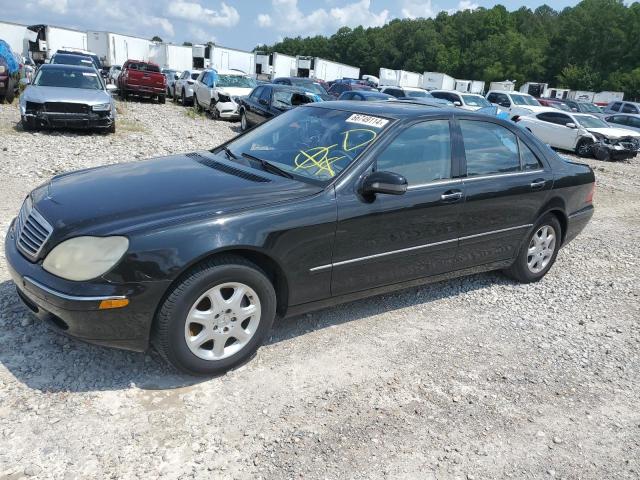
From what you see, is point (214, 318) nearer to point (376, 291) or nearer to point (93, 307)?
point (93, 307)

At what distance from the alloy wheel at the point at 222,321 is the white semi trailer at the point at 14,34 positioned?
3611cm

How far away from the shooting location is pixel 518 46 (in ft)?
261

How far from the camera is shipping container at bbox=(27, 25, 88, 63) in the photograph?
31688mm

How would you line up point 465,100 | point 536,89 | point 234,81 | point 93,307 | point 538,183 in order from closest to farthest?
1. point 93,307
2. point 538,183
3. point 234,81
4. point 465,100
5. point 536,89

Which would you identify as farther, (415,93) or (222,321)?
(415,93)

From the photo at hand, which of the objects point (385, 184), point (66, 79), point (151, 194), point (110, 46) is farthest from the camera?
point (110, 46)

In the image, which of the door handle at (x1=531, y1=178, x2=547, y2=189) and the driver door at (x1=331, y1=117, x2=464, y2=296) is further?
the door handle at (x1=531, y1=178, x2=547, y2=189)

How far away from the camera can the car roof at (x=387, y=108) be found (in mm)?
4078

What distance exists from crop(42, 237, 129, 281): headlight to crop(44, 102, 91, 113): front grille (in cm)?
924

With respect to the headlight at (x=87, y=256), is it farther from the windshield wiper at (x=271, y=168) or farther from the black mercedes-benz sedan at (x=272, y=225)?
the windshield wiper at (x=271, y=168)

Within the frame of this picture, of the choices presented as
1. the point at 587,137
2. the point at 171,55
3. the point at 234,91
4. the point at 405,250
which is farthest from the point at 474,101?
the point at 171,55

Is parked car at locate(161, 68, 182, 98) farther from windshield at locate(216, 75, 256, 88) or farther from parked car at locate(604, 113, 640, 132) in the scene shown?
parked car at locate(604, 113, 640, 132)

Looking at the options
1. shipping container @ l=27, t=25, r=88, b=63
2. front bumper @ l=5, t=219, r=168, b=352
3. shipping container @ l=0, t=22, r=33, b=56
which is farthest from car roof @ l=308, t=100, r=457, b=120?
shipping container @ l=0, t=22, r=33, b=56

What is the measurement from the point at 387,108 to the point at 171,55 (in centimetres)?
3859
